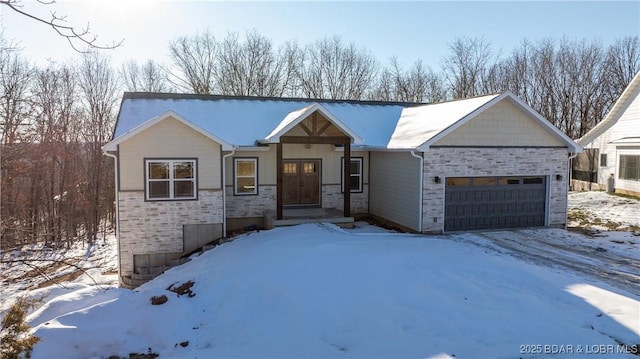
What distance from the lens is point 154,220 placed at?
541 inches

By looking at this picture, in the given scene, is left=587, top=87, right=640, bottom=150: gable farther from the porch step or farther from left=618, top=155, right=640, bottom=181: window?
the porch step

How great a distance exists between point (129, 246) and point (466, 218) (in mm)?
11032

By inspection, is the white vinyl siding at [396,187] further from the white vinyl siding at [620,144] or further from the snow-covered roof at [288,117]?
the white vinyl siding at [620,144]

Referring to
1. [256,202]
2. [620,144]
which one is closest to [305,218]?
[256,202]

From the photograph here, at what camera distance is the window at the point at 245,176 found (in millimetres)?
16000

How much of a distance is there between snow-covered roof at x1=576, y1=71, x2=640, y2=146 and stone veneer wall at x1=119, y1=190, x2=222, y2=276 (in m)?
22.3

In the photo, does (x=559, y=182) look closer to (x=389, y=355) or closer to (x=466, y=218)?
(x=466, y=218)

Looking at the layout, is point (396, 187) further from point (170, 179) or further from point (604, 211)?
point (604, 211)

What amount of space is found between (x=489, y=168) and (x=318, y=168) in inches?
244

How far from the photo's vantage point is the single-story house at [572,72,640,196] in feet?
74.3

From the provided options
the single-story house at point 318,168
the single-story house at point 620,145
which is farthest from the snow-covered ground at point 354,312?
the single-story house at point 620,145

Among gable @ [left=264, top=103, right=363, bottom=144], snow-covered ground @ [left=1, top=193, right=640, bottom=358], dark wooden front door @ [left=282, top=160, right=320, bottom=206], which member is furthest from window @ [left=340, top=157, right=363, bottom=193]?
snow-covered ground @ [left=1, top=193, right=640, bottom=358]

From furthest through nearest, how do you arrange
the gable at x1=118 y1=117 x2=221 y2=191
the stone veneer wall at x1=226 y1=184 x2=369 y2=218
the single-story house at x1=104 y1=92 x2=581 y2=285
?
the stone veneer wall at x1=226 y1=184 x2=369 y2=218 < the single-story house at x1=104 y1=92 x2=581 y2=285 < the gable at x1=118 y1=117 x2=221 y2=191

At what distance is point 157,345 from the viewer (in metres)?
6.88
